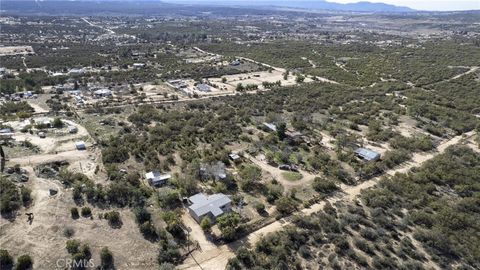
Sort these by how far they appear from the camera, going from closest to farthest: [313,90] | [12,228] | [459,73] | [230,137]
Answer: [12,228] → [230,137] → [313,90] → [459,73]

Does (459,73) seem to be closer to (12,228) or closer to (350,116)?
(350,116)

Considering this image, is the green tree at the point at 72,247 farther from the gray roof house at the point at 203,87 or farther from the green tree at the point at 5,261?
the gray roof house at the point at 203,87

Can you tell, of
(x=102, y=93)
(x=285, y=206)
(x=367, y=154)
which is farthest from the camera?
(x=102, y=93)

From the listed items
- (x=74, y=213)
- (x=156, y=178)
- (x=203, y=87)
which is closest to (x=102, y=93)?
(x=203, y=87)

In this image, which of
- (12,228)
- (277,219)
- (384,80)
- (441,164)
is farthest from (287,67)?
(12,228)

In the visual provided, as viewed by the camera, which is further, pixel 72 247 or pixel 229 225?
pixel 229 225

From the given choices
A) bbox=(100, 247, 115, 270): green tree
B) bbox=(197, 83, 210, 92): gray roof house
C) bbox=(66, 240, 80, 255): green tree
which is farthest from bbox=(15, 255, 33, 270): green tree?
bbox=(197, 83, 210, 92): gray roof house

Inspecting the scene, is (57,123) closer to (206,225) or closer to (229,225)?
(206,225)
